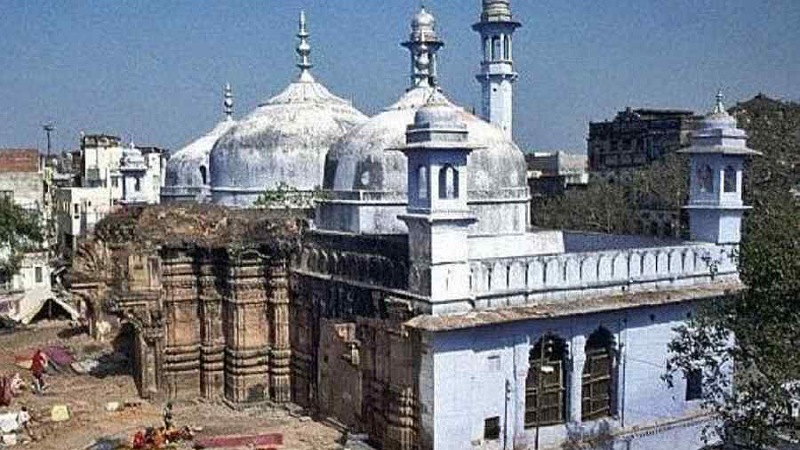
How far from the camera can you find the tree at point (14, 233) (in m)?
28.5

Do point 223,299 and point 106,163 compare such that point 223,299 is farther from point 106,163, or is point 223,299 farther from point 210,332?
point 106,163

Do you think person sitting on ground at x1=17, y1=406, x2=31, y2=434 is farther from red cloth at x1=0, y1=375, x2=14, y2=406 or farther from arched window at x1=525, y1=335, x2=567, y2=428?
arched window at x1=525, y1=335, x2=567, y2=428

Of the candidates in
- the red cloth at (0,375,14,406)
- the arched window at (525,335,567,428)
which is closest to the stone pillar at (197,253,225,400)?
the red cloth at (0,375,14,406)

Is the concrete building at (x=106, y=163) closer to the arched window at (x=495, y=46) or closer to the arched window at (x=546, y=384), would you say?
the arched window at (x=495, y=46)

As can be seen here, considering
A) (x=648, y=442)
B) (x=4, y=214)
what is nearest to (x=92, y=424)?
(x=648, y=442)

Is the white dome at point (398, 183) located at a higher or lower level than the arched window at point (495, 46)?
lower

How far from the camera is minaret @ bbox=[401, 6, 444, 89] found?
20.2 m

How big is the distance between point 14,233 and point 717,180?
21706mm

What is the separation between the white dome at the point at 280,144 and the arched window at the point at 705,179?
839cm

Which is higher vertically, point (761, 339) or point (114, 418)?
point (761, 339)

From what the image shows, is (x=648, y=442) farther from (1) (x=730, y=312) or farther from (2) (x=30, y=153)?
(2) (x=30, y=153)

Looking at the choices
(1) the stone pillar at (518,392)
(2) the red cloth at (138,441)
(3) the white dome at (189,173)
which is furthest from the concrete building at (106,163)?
(1) the stone pillar at (518,392)

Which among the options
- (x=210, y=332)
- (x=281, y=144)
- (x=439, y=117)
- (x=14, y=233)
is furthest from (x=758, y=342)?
(x=14, y=233)

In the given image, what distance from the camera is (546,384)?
48.0 feet
